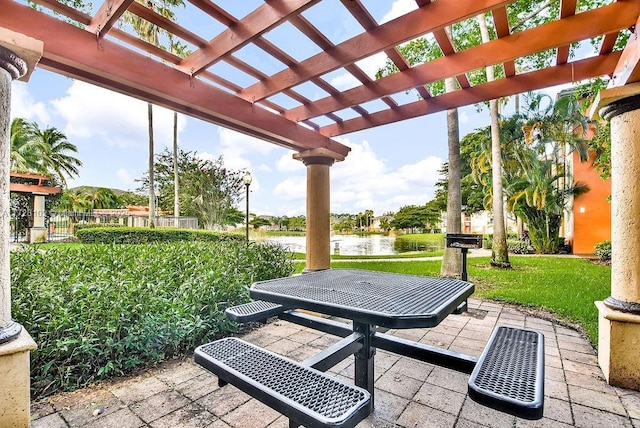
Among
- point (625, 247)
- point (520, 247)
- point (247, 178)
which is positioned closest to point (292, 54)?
point (625, 247)

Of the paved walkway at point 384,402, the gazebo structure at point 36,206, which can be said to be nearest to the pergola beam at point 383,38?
the paved walkway at point 384,402

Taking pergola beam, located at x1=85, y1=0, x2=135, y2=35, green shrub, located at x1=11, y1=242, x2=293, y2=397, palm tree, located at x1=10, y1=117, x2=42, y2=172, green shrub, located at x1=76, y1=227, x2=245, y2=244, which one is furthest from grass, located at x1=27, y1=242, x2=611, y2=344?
palm tree, located at x1=10, y1=117, x2=42, y2=172

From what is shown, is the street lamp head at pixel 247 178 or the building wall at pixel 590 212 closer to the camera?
the street lamp head at pixel 247 178

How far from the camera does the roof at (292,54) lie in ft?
6.55

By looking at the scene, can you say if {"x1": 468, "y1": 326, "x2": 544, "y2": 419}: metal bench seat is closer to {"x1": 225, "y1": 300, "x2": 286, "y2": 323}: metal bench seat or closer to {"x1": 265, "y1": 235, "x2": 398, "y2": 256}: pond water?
{"x1": 225, "y1": 300, "x2": 286, "y2": 323}: metal bench seat

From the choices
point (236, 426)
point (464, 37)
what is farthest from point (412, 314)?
point (464, 37)

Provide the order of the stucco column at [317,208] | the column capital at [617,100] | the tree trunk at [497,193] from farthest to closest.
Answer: the tree trunk at [497,193], the stucco column at [317,208], the column capital at [617,100]

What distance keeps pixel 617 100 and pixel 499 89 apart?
0.86m

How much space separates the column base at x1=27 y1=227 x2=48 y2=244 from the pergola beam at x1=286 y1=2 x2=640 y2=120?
1469cm

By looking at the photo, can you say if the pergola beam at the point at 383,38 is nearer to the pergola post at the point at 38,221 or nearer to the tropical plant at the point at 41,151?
the pergola post at the point at 38,221

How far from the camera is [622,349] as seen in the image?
2.27m

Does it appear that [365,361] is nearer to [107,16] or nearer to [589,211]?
→ [107,16]

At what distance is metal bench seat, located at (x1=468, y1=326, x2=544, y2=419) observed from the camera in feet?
3.88

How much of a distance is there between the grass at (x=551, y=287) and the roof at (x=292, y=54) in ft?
A: 9.06
